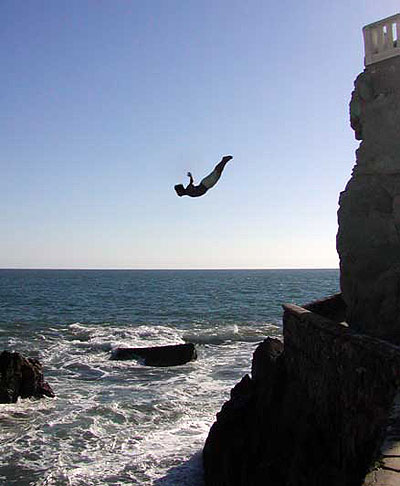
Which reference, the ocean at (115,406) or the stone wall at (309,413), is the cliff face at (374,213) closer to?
the stone wall at (309,413)

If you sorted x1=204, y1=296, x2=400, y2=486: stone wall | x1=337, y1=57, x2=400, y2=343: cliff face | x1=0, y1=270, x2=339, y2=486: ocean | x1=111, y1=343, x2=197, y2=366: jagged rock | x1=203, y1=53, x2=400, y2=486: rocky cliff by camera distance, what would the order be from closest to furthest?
x1=204, y1=296, x2=400, y2=486: stone wall → x1=203, y1=53, x2=400, y2=486: rocky cliff → x1=337, y1=57, x2=400, y2=343: cliff face → x1=0, y1=270, x2=339, y2=486: ocean → x1=111, y1=343, x2=197, y2=366: jagged rock

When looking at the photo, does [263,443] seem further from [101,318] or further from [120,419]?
[101,318]

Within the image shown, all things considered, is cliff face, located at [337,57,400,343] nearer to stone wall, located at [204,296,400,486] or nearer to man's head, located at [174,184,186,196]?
stone wall, located at [204,296,400,486]

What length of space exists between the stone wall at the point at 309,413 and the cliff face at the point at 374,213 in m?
1.16

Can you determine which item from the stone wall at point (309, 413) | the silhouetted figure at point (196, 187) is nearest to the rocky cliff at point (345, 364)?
the stone wall at point (309, 413)

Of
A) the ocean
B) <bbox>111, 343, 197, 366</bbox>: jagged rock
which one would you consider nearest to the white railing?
the ocean

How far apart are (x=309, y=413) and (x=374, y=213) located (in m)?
4.35

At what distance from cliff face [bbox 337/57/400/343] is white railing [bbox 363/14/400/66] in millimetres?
170

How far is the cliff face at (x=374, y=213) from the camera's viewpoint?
1075 centimetres

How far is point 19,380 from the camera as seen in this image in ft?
64.5

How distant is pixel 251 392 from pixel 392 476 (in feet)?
31.8

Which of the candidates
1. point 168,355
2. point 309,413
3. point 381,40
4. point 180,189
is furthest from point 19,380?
point 381,40

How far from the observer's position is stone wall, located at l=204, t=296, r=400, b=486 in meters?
7.48

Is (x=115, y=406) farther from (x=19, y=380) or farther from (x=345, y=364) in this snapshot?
(x=345, y=364)
